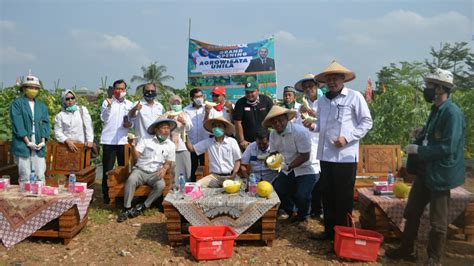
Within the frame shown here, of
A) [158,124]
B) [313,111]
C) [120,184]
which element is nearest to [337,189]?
[313,111]

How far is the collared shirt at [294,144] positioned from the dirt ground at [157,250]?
875 mm

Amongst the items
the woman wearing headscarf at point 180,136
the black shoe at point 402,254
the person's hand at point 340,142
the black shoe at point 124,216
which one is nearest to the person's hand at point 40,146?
the black shoe at point 124,216

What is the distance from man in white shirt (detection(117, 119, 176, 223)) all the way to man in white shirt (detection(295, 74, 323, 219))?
2.09 m

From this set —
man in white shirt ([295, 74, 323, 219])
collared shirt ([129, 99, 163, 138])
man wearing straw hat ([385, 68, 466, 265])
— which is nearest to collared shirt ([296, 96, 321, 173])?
man in white shirt ([295, 74, 323, 219])

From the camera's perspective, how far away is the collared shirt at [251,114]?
6.18 m

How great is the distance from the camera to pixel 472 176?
4.74m

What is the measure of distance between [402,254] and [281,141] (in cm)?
211

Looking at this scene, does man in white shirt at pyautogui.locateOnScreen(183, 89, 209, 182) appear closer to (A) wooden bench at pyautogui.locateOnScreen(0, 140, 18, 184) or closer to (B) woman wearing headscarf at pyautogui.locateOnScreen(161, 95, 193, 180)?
(B) woman wearing headscarf at pyautogui.locateOnScreen(161, 95, 193, 180)

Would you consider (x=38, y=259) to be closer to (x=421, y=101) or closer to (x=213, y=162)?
(x=213, y=162)

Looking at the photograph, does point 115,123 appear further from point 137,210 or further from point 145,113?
point 137,210

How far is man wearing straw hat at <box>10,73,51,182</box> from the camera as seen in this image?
18.4 ft

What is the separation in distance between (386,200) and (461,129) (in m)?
1.61

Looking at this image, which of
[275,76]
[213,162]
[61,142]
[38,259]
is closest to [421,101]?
[275,76]

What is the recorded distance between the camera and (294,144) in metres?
5.34
